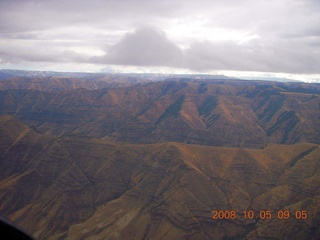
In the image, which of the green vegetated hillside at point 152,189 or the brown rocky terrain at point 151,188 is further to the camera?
the brown rocky terrain at point 151,188

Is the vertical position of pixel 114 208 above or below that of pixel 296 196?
below

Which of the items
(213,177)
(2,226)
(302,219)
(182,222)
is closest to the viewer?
(2,226)

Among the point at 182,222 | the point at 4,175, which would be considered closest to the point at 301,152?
the point at 182,222

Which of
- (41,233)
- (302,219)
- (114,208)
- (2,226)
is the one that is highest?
(2,226)

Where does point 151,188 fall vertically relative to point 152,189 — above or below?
above

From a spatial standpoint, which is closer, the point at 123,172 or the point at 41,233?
the point at 41,233

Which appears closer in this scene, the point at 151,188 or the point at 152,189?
the point at 152,189

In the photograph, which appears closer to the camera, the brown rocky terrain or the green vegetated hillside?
the green vegetated hillside

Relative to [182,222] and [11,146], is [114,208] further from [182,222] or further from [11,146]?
[11,146]
